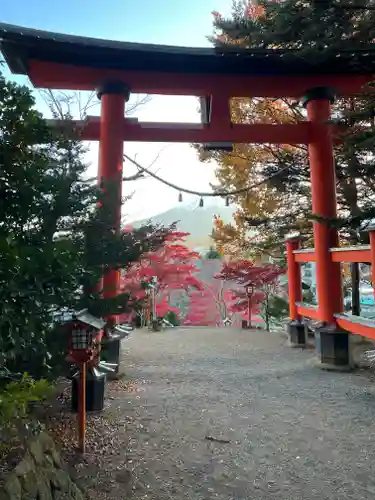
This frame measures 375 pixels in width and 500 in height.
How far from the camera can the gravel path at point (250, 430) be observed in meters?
2.46

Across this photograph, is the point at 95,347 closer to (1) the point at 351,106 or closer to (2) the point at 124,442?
(2) the point at 124,442

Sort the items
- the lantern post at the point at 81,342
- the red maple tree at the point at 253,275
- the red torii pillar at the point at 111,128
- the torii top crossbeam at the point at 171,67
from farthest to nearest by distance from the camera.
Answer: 1. the red maple tree at the point at 253,275
2. the red torii pillar at the point at 111,128
3. the torii top crossbeam at the point at 171,67
4. the lantern post at the point at 81,342

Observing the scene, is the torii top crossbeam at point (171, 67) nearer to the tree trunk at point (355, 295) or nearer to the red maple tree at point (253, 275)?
the tree trunk at point (355, 295)

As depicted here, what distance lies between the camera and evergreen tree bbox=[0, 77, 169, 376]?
6.33 feet

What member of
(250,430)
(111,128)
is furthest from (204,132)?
(250,430)

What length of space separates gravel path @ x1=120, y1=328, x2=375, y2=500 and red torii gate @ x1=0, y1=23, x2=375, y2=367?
1.17 meters

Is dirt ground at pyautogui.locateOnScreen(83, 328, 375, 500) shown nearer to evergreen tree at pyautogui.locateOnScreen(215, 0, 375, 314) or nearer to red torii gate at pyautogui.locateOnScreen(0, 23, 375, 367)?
red torii gate at pyautogui.locateOnScreen(0, 23, 375, 367)

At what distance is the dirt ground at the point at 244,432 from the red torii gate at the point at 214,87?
1.14 meters

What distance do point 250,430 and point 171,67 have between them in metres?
4.68

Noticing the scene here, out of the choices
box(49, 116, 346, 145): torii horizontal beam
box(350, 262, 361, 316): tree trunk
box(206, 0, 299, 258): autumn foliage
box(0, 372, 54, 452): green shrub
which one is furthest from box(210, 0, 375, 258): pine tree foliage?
box(0, 372, 54, 452): green shrub

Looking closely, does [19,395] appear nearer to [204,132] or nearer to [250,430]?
[250,430]

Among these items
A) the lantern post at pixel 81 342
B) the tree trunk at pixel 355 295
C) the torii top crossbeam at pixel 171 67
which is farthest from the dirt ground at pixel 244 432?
the torii top crossbeam at pixel 171 67

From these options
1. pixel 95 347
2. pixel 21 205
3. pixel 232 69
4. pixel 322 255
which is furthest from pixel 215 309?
pixel 21 205

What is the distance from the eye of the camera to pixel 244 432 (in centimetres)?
327
